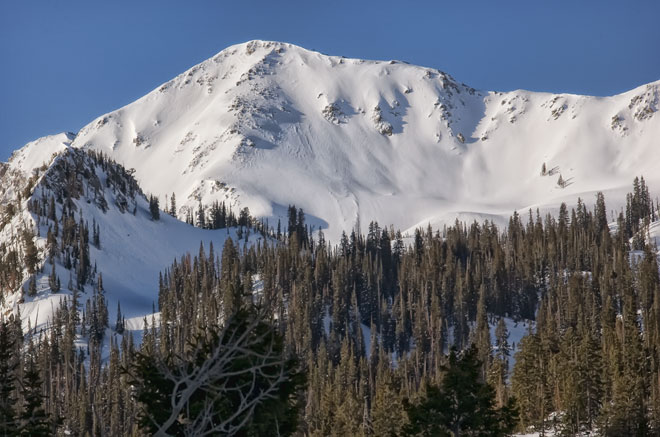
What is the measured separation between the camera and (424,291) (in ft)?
490

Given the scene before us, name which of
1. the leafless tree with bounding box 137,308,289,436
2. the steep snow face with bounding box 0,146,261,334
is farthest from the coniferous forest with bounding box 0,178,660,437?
the leafless tree with bounding box 137,308,289,436

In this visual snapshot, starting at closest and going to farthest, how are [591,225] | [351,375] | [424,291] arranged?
[351,375] < [424,291] < [591,225]

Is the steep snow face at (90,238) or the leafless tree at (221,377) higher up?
the steep snow face at (90,238)

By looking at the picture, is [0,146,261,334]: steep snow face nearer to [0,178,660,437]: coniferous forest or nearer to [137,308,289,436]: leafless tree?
[0,178,660,437]: coniferous forest

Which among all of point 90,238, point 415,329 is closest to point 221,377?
point 415,329

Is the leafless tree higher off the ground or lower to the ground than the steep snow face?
lower

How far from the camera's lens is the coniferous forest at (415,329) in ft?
218

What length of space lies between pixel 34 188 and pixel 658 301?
130 metres

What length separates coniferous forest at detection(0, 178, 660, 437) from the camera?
6656cm

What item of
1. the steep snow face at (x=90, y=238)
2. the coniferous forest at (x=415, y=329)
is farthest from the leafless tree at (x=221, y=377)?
the steep snow face at (x=90, y=238)

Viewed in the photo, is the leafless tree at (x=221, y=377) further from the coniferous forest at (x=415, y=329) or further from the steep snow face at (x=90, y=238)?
the steep snow face at (x=90, y=238)

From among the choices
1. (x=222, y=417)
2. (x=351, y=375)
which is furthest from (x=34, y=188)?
(x=222, y=417)

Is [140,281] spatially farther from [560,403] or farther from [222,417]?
[222,417]

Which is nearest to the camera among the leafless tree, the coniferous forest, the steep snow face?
the leafless tree
